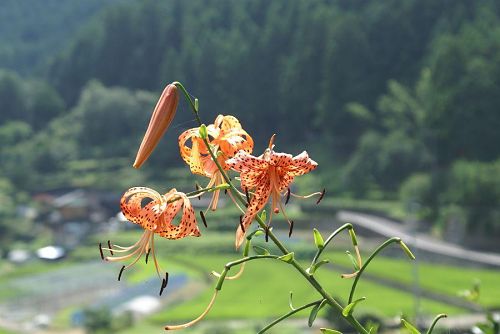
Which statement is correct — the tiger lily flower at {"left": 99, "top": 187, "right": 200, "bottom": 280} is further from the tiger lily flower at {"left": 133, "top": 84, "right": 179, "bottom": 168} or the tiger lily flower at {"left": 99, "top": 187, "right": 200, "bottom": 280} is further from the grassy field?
the grassy field

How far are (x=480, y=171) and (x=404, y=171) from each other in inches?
146

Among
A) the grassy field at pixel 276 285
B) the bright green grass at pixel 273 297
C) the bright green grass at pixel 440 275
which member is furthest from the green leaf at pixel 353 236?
the bright green grass at pixel 440 275

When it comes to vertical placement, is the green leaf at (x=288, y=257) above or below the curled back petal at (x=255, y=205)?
below

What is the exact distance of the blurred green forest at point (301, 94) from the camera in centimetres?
2044

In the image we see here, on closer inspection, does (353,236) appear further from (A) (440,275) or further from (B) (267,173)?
(A) (440,275)

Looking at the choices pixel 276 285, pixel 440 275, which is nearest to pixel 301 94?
pixel 276 285

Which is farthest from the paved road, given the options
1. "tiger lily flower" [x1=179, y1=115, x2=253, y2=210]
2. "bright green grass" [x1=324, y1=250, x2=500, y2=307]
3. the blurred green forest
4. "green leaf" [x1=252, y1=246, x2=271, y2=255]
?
"green leaf" [x1=252, y1=246, x2=271, y2=255]

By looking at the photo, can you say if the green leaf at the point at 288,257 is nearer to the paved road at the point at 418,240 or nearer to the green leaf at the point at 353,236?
the green leaf at the point at 353,236

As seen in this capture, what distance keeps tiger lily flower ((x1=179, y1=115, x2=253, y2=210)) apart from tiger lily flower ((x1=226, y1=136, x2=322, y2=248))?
1.6 inches

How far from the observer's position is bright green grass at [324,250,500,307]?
1365 centimetres

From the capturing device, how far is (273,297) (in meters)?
14.6

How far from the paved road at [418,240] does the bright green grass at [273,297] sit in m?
1.42

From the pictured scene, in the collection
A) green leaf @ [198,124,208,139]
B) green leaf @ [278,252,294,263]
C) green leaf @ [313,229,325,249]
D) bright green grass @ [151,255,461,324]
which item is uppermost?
bright green grass @ [151,255,461,324]

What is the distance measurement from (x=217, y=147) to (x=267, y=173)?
82 mm
